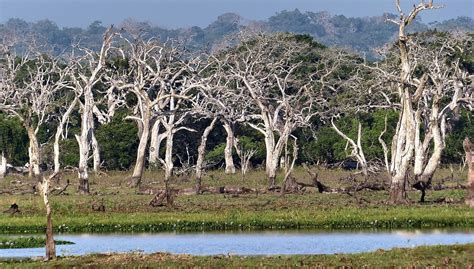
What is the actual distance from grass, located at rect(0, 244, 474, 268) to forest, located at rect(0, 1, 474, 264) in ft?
79.3

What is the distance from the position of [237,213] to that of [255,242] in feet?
21.6

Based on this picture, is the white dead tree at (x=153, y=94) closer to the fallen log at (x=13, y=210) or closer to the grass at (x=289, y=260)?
the fallen log at (x=13, y=210)

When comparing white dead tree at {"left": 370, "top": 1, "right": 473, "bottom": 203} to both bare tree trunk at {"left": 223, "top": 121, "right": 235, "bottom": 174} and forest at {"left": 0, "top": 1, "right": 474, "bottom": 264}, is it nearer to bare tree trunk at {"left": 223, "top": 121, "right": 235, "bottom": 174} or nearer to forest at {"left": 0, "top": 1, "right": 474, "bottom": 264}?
forest at {"left": 0, "top": 1, "right": 474, "bottom": 264}

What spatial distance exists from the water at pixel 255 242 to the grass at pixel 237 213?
58.2 inches

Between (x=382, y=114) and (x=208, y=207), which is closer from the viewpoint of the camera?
(x=208, y=207)

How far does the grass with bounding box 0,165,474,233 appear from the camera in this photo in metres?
32.7

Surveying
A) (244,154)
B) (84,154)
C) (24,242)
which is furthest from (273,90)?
(24,242)

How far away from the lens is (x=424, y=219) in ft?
108

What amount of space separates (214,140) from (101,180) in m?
19.2

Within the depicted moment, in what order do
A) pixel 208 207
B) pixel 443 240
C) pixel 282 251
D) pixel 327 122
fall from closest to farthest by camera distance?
pixel 282 251
pixel 443 240
pixel 208 207
pixel 327 122

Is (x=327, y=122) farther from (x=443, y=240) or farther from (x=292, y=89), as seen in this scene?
(x=443, y=240)

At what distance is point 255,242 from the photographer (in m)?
28.4

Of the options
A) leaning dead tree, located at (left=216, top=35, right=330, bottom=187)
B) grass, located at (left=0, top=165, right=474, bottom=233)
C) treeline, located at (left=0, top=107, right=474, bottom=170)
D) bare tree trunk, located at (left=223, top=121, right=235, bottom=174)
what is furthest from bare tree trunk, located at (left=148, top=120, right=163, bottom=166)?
grass, located at (left=0, top=165, right=474, bottom=233)

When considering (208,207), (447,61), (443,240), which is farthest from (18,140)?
(443,240)
